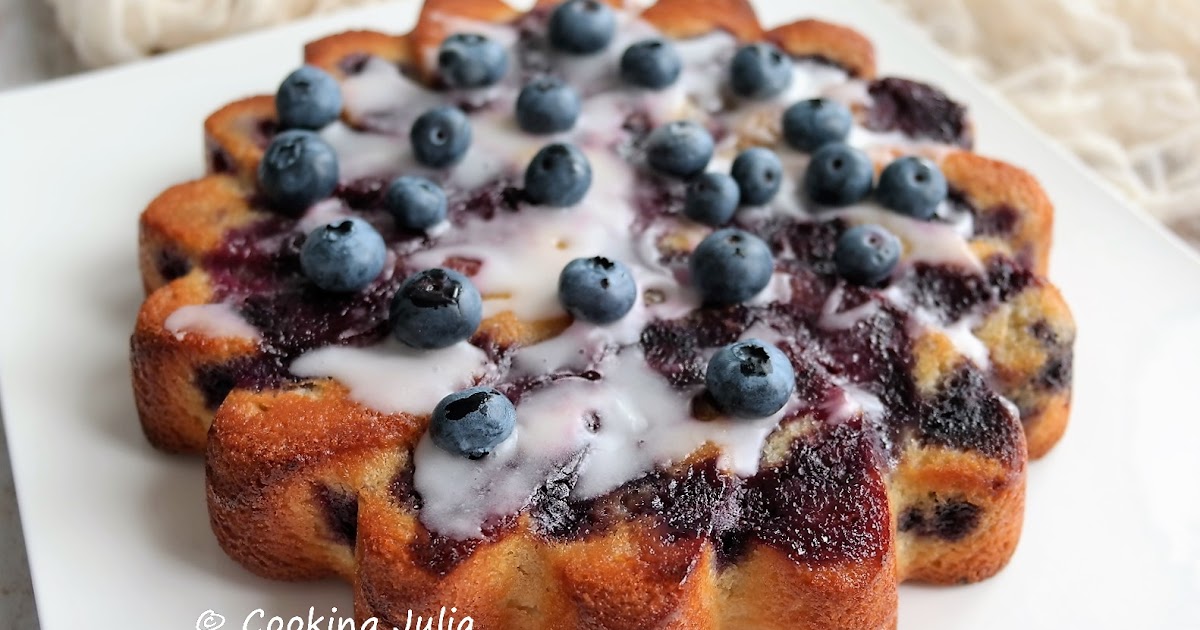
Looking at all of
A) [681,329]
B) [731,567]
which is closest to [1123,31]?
[681,329]

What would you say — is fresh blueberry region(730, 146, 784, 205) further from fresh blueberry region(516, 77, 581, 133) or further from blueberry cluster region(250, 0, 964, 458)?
fresh blueberry region(516, 77, 581, 133)

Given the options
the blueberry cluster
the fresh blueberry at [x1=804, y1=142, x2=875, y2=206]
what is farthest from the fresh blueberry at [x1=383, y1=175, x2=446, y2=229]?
the fresh blueberry at [x1=804, y1=142, x2=875, y2=206]

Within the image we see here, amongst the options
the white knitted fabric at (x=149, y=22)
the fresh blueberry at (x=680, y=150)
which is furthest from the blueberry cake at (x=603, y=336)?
the white knitted fabric at (x=149, y=22)

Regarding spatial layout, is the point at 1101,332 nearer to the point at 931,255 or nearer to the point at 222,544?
the point at 931,255

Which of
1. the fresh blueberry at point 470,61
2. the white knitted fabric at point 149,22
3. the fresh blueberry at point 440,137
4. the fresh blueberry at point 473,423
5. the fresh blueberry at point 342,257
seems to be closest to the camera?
the fresh blueberry at point 473,423

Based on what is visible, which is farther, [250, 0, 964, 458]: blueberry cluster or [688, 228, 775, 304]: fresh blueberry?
[688, 228, 775, 304]: fresh blueberry

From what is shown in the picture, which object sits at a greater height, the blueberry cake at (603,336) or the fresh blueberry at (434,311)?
the fresh blueberry at (434,311)

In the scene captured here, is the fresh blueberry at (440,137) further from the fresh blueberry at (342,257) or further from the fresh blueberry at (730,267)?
the fresh blueberry at (730,267)

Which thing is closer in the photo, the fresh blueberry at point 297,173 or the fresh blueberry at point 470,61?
the fresh blueberry at point 297,173
